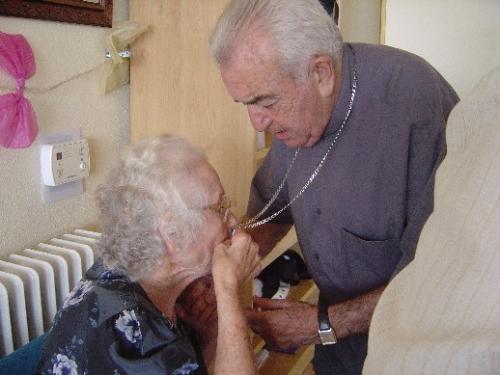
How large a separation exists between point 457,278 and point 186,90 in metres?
1.36

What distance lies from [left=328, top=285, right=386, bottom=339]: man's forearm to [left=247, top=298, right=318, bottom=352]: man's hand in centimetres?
5

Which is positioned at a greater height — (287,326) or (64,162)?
(64,162)

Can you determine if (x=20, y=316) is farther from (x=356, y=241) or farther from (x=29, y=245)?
(x=356, y=241)

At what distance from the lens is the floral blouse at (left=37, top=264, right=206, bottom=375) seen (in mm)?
938

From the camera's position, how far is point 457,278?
0.36m

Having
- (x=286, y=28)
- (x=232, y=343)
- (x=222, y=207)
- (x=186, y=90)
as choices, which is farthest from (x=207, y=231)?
(x=186, y=90)

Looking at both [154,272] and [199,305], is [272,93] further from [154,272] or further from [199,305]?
[199,305]

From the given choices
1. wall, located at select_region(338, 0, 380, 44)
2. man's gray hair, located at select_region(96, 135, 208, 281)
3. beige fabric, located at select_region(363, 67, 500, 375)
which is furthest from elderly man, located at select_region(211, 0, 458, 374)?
wall, located at select_region(338, 0, 380, 44)

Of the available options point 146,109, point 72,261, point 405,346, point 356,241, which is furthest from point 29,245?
point 405,346

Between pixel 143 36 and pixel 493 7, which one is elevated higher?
pixel 493 7

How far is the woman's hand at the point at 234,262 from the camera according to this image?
110 cm

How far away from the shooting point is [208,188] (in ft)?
3.82

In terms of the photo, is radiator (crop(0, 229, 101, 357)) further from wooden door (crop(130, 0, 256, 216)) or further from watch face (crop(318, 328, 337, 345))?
watch face (crop(318, 328, 337, 345))

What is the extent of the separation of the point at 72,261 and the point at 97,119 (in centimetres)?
50
